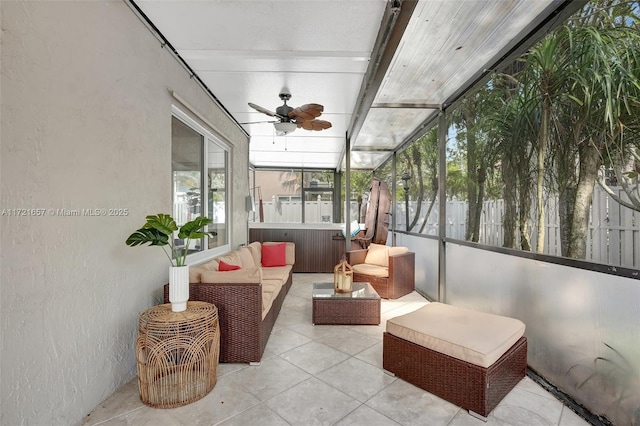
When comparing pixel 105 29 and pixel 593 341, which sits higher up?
pixel 105 29

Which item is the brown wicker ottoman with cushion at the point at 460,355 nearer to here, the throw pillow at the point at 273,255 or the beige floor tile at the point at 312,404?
the beige floor tile at the point at 312,404

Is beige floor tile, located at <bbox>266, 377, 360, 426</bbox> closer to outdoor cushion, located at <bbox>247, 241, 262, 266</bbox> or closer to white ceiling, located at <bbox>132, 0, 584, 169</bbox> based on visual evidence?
outdoor cushion, located at <bbox>247, 241, 262, 266</bbox>

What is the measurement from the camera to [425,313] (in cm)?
221

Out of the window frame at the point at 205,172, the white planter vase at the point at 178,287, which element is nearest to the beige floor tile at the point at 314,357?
the white planter vase at the point at 178,287

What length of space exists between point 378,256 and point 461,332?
2.66m

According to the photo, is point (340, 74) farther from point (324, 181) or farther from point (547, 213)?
point (324, 181)

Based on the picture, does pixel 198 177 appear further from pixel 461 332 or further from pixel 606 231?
pixel 606 231

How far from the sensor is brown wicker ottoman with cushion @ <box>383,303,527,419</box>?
1.68 meters

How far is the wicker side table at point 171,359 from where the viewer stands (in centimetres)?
179

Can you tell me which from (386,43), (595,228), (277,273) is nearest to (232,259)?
(277,273)

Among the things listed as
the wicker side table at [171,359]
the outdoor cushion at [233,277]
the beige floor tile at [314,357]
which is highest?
the outdoor cushion at [233,277]

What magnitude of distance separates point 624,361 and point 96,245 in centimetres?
308

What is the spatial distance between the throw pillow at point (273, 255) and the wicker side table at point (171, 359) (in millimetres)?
2644

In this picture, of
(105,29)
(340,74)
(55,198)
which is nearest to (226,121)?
(340,74)
